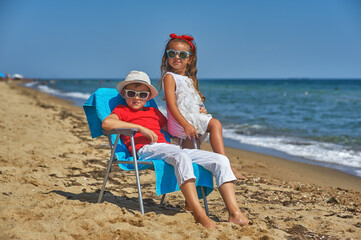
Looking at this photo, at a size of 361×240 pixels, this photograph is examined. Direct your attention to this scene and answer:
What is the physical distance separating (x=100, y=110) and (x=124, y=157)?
48cm

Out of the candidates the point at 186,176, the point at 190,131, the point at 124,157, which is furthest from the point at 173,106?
the point at 186,176

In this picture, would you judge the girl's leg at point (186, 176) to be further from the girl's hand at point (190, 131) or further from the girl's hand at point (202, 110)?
the girl's hand at point (202, 110)

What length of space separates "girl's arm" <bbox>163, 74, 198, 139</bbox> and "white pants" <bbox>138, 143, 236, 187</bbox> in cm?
20

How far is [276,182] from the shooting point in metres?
4.80

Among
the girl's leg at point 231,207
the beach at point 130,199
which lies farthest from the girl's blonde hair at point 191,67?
the beach at point 130,199

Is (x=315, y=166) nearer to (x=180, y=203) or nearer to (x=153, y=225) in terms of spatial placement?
(x=180, y=203)

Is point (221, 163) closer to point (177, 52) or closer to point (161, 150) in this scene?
point (161, 150)

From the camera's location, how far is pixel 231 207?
2.83 m

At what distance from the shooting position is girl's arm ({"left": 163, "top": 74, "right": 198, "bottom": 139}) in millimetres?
3266

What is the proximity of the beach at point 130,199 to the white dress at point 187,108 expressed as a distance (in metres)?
0.74


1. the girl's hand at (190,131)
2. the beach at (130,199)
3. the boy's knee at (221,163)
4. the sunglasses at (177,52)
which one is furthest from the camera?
the sunglasses at (177,52)

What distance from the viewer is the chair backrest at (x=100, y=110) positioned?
340 centimetres

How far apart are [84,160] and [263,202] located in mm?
2561

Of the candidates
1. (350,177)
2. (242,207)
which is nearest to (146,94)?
(242,207)
